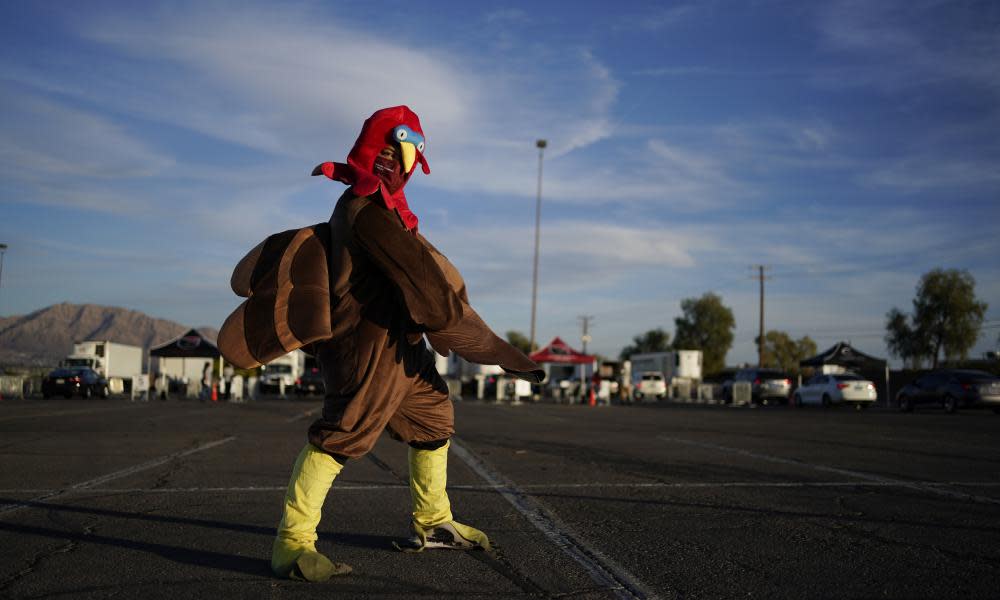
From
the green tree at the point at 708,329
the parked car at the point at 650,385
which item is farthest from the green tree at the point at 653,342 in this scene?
the parked car at the point at 650,385

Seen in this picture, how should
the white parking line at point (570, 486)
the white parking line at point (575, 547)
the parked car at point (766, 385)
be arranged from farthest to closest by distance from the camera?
the parked car at point (766, 385)
the white parking line at point (570, 486)
the white parking line at point (575, 547)

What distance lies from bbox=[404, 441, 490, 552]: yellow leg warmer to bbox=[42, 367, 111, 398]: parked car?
34.7 metres

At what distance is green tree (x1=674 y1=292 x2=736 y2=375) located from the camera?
335 feet

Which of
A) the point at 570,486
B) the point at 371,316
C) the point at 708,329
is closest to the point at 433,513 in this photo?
the point at 371,316

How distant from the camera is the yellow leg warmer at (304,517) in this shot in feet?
12.1

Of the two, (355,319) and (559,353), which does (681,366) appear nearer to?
(559,353)

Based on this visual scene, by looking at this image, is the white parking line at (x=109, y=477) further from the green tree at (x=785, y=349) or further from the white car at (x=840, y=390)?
the green tree at (x=785, y=349)

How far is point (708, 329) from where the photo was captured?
103m

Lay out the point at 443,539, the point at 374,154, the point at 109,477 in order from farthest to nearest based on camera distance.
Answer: the point at 109,477
the point at 443,539
the point at 374,154

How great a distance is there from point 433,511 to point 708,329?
336ft

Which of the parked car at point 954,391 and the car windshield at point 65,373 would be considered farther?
the car windshield at point 65,373

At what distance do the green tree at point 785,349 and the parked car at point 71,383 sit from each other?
84577mm

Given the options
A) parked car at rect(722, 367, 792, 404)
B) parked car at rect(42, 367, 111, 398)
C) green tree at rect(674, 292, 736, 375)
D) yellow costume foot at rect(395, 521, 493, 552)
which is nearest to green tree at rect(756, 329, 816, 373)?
green tree at rect(674, 292, 736, 375)

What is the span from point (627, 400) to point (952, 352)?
115 feet
